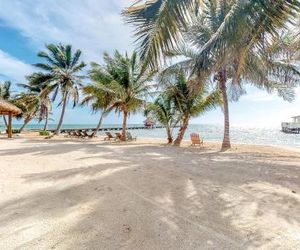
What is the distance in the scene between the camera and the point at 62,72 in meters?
25.7

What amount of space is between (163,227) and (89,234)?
32.6 inches

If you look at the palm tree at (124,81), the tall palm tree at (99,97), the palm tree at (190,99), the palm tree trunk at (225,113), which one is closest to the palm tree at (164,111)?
the palm tree at (190,99)

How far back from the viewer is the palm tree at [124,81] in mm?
19141

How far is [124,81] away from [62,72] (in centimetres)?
944

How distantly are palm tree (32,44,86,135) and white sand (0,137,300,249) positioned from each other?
21205mm

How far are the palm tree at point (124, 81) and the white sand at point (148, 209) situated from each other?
13.7 meters

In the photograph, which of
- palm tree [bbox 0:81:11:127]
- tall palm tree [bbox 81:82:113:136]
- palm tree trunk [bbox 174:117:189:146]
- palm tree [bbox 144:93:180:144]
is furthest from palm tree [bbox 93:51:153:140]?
palm tree [bbox 0:81:11:127]

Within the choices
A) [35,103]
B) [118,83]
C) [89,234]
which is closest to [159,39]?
[89,234]

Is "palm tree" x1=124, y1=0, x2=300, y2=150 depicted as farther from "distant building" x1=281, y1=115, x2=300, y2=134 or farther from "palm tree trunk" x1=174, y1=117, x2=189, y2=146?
"distant building" x1=281, y1=115, x2=300, y2=134

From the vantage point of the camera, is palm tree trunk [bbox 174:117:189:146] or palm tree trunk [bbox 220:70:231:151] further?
palm tree trunk [bbox 174:117:189:146]

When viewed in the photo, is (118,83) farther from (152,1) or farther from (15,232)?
(15,232)

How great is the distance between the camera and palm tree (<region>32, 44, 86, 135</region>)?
25.2m

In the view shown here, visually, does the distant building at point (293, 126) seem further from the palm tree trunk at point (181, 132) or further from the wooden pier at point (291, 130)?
the palm tree trunk at point (181, 132)

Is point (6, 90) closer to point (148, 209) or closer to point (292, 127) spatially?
point (148, 209)
